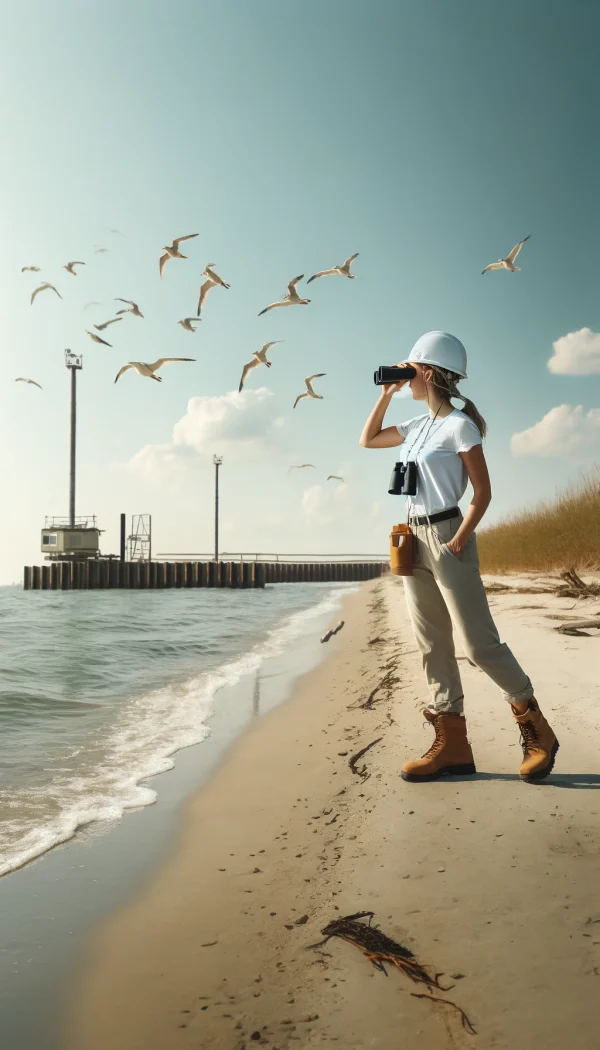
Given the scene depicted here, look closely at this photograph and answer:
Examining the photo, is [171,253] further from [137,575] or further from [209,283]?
[137,575]

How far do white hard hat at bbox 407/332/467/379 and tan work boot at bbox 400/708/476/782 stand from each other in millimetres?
1631

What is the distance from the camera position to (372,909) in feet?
7.04

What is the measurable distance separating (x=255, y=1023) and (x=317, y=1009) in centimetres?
16

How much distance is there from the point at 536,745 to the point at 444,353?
1822mm

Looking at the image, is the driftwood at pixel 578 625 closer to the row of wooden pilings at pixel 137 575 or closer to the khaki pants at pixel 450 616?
the khaki pants at pixel 450 616

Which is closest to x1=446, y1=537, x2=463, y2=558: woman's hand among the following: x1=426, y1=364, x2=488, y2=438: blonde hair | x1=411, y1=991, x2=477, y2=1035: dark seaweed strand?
x1=426, y1=364, x2=488, y2=438: blonde hair

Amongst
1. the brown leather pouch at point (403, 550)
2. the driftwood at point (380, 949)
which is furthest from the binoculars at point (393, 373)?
the driftwood at point (380, 949)

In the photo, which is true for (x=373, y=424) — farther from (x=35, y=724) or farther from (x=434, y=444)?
(x=35, y=724)

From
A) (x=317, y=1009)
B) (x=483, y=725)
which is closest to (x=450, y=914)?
(x=317, y=1009)

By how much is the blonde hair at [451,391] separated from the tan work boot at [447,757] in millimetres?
1361

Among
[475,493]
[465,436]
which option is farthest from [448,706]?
[465,436]

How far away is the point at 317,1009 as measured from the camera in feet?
5.71

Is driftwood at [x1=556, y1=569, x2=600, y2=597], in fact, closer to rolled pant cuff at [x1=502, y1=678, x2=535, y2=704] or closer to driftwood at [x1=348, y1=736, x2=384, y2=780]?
driftwood at [x1=348, y1=736, x2=384, y2=780]

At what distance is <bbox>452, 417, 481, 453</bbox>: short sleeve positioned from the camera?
117 inches
